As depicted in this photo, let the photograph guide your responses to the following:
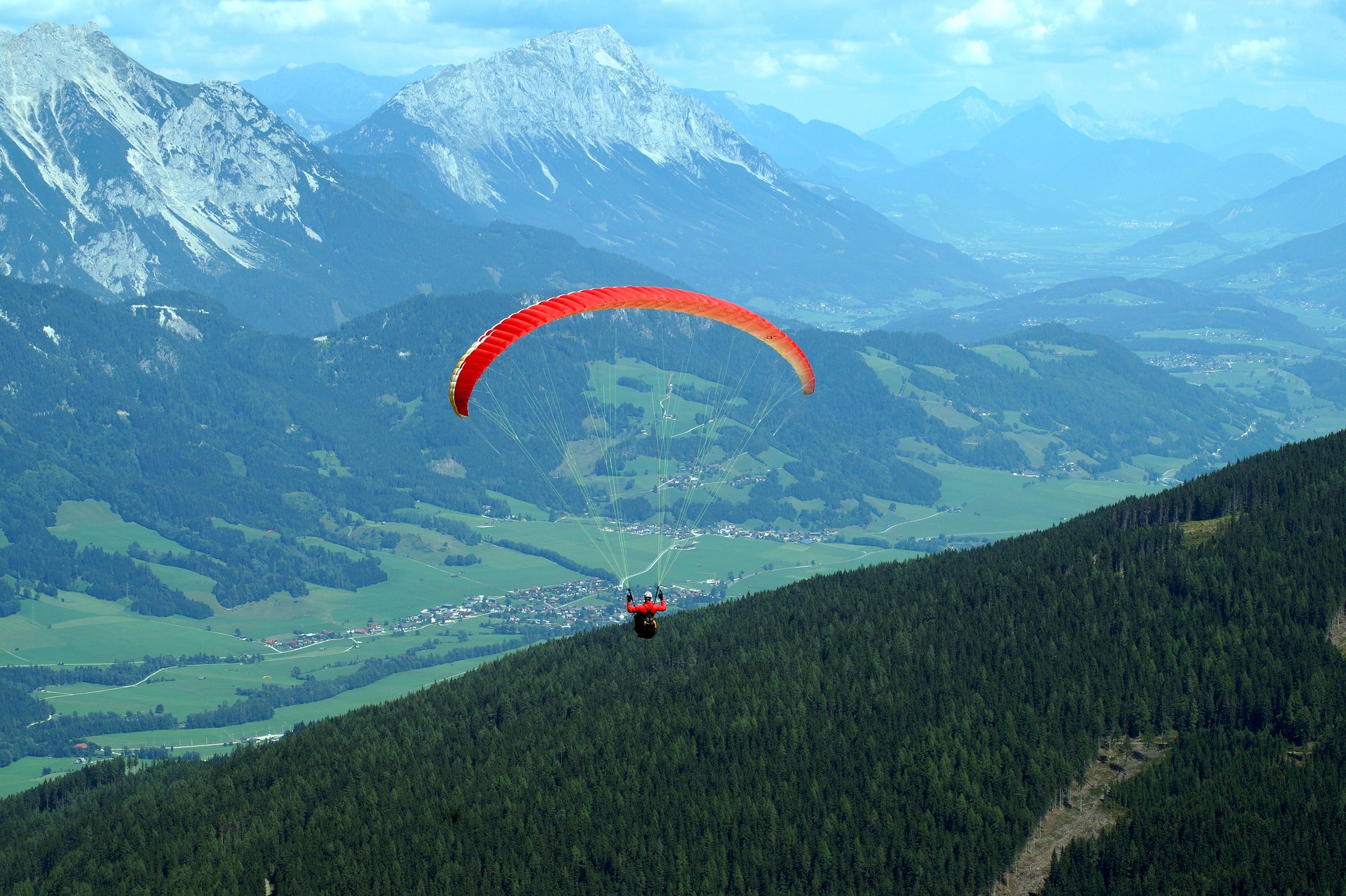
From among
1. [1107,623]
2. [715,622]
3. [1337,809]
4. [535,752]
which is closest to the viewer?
[1337,809]

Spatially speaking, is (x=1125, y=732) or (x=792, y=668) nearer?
(x=1125, y=732)

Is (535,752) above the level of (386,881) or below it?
above

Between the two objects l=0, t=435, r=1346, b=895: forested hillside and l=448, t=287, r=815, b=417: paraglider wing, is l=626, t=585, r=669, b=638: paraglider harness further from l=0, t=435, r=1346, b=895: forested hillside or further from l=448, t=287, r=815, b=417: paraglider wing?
l=0, t=435, r=1346, b=895: forested hillside

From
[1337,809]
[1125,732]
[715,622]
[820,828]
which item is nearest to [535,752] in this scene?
[820,828]

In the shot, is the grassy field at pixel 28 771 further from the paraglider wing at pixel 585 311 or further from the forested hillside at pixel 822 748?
the paraglider wing at pixel 585 311

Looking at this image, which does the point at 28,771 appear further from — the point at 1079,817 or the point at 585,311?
the point at 585,311

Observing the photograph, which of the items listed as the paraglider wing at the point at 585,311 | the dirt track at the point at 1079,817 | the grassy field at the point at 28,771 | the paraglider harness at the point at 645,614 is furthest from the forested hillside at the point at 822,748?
the grassy field at the point at 28,771

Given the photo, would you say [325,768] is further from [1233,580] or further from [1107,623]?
[1233,580]

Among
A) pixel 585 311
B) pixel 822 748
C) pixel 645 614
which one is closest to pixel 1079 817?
pixel 822 748
